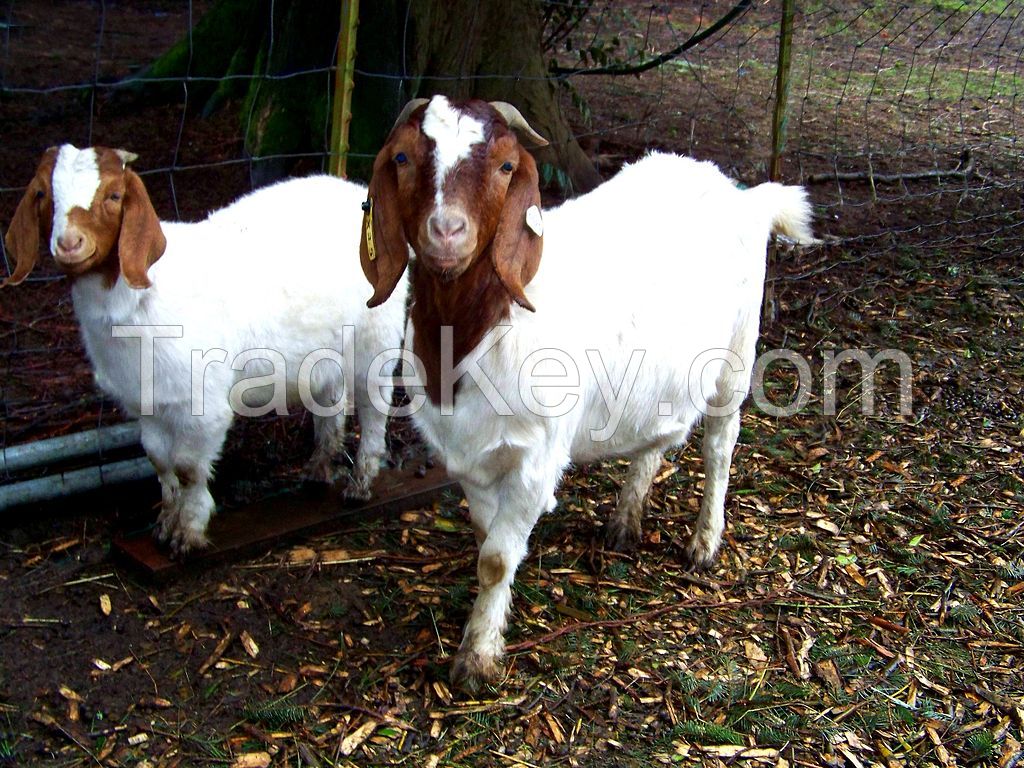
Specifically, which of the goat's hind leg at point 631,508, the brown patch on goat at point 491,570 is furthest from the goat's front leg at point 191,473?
the goat's hind leg at point 631,508

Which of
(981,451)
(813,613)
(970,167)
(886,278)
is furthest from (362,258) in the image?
(970,167)

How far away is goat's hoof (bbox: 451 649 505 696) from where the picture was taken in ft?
10.0

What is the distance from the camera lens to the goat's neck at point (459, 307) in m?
2.75

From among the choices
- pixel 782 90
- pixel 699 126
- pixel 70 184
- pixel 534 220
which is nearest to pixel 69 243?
pixel 70 184

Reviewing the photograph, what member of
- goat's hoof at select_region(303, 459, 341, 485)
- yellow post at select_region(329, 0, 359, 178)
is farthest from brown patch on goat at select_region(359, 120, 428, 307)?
goat's hoof at select_region(303, 459, 341, 485)

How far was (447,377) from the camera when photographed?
2863 millimetres

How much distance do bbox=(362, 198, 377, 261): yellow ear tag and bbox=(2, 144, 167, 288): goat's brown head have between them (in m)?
0.68

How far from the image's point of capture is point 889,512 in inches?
160

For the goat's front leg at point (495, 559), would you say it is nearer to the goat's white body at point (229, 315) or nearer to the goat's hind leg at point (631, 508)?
the goat's hind leg at point (631, 508)

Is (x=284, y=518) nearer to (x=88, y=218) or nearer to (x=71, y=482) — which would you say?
(x=71, y=482)

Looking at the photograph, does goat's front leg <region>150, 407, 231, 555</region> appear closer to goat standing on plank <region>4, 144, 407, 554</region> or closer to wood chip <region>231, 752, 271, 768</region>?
goat standing on plank <region>4, 144, 407, 554</region>

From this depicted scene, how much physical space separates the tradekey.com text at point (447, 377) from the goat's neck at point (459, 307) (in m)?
0.02

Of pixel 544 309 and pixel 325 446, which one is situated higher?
pixel 544 309

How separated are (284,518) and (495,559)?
105cm
